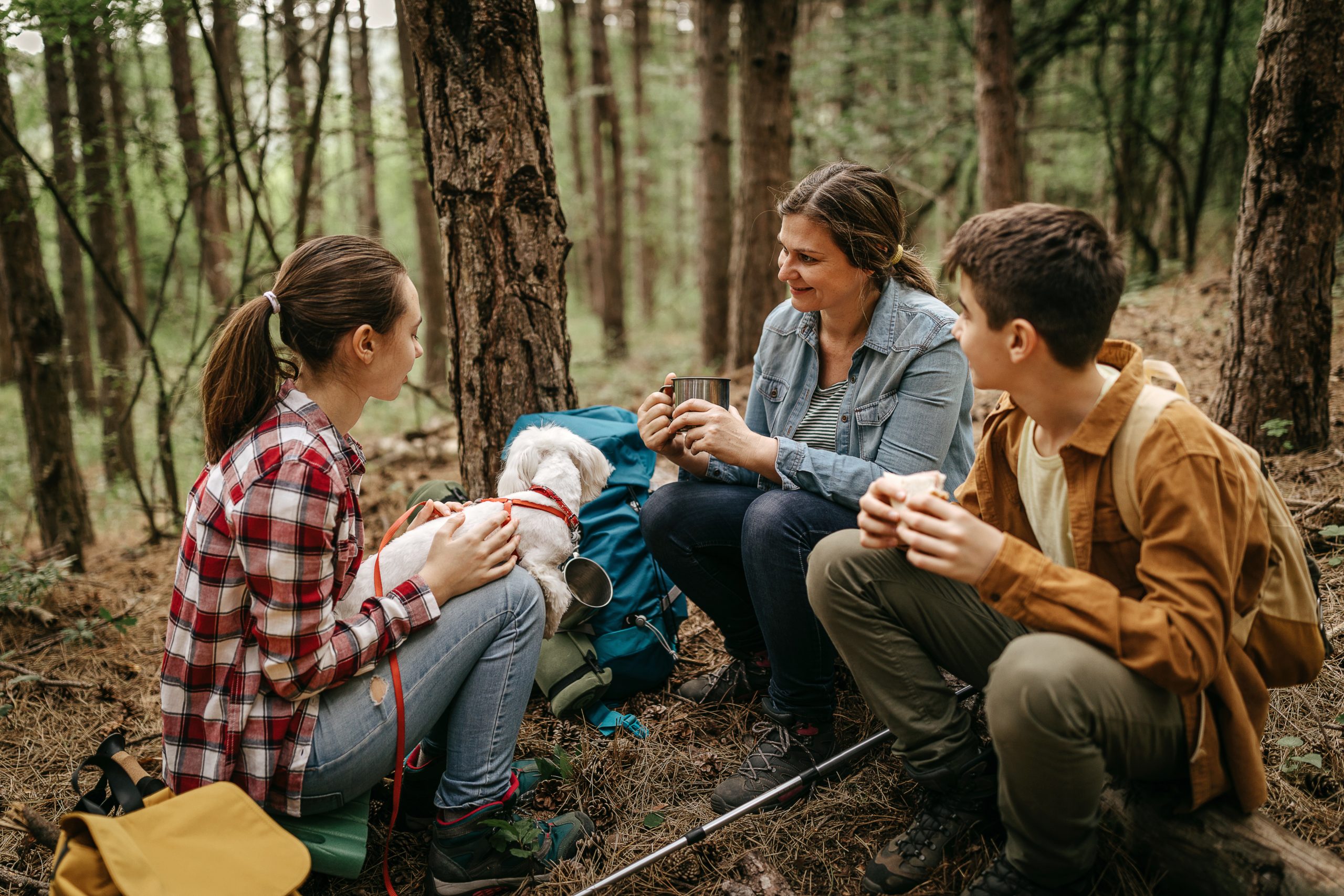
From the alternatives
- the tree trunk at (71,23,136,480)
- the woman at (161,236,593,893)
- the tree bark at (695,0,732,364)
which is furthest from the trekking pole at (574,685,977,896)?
the tree bark at (695,0,732,364)

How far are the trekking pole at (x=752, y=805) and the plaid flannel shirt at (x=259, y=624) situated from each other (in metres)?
0.82

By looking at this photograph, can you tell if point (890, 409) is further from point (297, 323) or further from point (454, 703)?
point (297, 323)

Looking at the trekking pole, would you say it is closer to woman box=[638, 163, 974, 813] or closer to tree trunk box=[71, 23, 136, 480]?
woman box=[638, 163, 974, 813]

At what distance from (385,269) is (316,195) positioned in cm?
399

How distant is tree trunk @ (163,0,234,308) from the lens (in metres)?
4.80

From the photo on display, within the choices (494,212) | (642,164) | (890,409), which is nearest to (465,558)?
(890,409)

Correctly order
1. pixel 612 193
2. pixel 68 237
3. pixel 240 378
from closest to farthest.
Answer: pixel 240 378 < pixel 68 237 < pixel 612 193

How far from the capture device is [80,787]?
2627 mm

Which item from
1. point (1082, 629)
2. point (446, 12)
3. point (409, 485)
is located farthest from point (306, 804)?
point (409, 485)

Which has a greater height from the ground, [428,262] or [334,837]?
[428,262]

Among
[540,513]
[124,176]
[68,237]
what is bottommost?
[540,513]

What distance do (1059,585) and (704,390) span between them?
1252 mm

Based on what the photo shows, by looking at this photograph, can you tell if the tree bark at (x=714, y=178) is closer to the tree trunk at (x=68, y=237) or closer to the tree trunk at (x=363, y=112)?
the tree trunk at (x=363, y=112)

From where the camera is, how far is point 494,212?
330 centimetres
